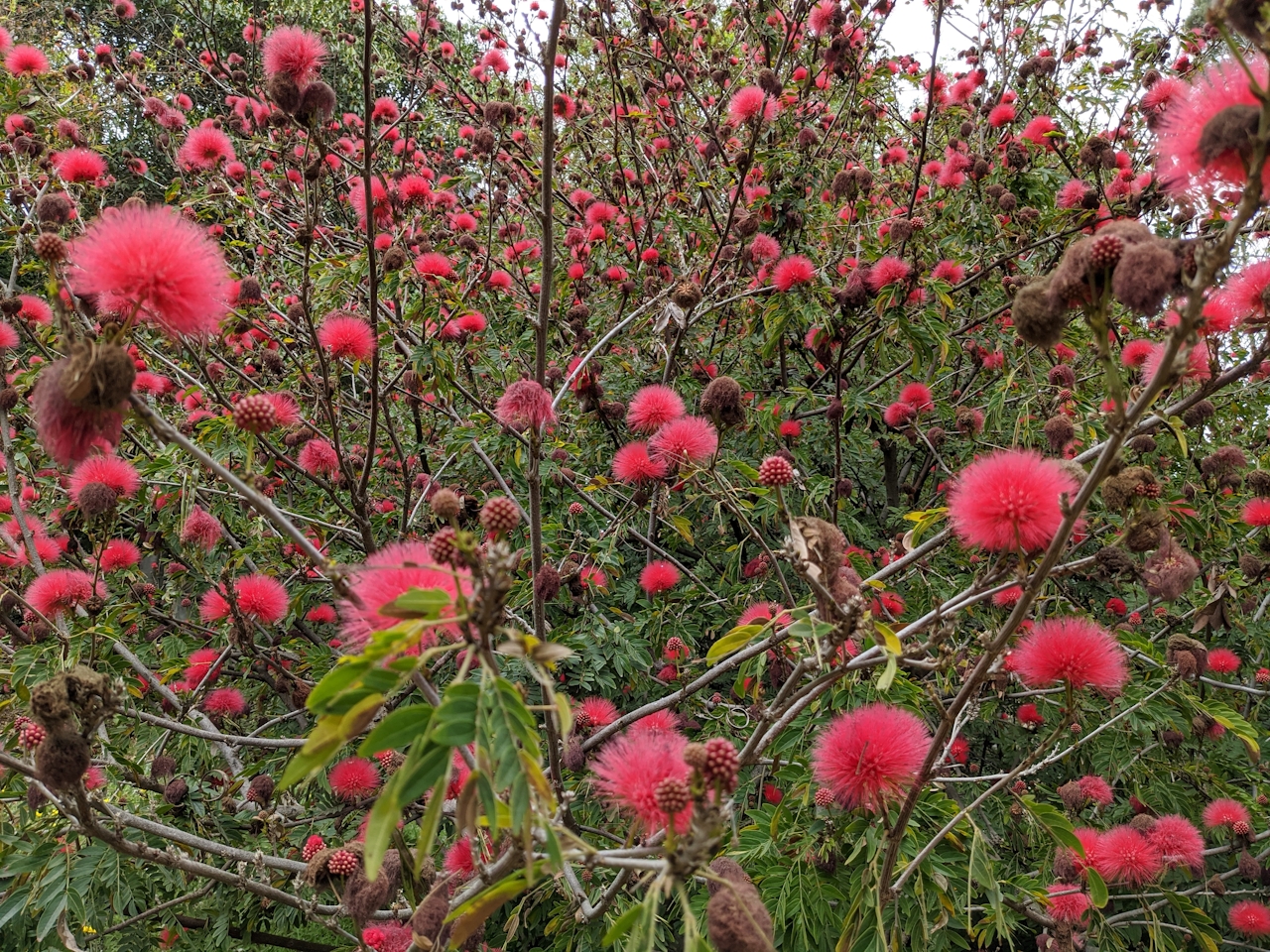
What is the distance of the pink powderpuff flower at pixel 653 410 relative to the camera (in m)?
3.30

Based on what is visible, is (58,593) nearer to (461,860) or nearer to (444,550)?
(461,860)

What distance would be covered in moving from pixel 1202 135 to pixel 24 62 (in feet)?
23.9

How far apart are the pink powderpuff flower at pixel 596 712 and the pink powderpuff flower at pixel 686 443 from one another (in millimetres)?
1146

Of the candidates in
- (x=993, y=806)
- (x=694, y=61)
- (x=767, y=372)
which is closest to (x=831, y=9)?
(x=694, y=61)

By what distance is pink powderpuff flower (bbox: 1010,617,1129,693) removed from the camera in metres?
2.09

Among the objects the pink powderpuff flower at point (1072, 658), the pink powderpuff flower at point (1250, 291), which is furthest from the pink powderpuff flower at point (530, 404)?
the pink powderpuff flower at point (1250, 291)

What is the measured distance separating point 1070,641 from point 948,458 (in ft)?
11.8

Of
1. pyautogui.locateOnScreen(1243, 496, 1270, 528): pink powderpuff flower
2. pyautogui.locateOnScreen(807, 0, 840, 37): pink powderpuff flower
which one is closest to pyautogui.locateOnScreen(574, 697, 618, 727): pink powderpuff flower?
pyautogui.locateOnScreen(1243, 496, 1270, 528): pink powderpuff flower

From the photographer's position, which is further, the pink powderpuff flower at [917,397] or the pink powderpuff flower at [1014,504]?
the pink powderpuff flower at [917,397]

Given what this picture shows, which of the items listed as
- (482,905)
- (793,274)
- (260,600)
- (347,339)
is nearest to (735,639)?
(482,905)

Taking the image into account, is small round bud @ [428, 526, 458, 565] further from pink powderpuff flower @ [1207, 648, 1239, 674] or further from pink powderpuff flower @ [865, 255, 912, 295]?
pink powderpuff flower @ [1207, 648, 1239, 674]

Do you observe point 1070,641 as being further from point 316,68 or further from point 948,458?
point 948,458

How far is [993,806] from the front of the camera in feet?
12.5

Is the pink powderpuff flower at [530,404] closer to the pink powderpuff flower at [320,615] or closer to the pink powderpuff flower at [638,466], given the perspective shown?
the pink powderpuff flower at [638,466]
